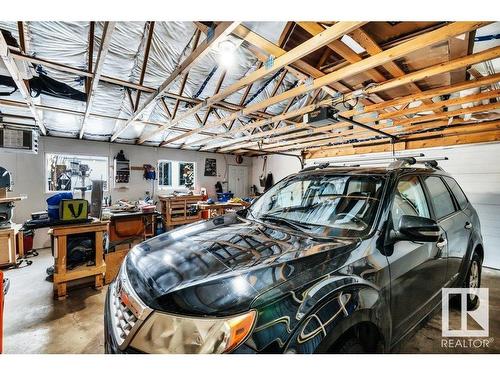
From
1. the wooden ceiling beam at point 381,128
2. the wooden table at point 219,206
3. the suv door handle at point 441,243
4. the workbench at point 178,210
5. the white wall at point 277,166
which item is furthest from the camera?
the white wall at point 277,166

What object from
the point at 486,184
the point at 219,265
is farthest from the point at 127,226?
the point at 486,184

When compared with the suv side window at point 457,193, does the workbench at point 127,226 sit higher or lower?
lower

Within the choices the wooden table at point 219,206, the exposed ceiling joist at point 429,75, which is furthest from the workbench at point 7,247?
the exposed ceiling joist at point 429,75

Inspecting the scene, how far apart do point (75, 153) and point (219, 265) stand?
6770 mm

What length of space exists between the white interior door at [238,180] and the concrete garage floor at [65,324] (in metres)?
6.40

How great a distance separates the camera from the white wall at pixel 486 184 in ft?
14.5

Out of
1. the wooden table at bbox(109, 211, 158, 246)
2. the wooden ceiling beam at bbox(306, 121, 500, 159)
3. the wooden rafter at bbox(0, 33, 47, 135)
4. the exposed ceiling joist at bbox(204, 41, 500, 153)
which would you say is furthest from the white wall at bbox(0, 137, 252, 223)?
the exposed ceiling joist at bbox(204, 41, 500, 153)

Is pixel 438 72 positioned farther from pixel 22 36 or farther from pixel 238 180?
pixel 238 180

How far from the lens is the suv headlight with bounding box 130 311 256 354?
0.88m

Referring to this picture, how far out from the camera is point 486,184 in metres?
4.51

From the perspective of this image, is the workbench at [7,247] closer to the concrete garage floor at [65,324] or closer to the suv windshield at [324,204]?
the concrete garage floor at [65,324]
